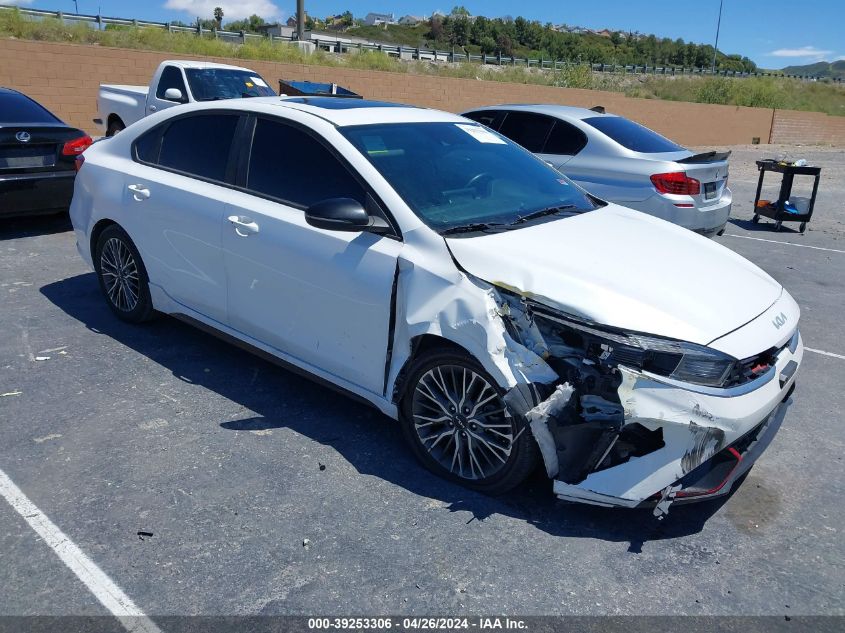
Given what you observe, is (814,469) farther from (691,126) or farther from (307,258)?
(691,126)

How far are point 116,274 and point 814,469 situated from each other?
476cm

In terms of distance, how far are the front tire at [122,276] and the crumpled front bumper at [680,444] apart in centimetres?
339

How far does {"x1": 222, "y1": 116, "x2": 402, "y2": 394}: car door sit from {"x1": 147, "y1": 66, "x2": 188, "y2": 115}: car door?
875cm

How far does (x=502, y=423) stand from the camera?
11.1 ft

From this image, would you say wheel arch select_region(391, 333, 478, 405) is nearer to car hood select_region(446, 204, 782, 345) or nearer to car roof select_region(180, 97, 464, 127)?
car hood select_region(446, 204, 782, 345)

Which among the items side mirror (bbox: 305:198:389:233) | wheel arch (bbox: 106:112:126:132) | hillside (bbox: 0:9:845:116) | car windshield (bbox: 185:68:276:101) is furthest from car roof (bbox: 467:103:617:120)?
hillside (bbox: 0:9:845:116)

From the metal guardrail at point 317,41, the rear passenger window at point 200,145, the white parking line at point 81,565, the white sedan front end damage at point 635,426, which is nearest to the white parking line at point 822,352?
the white sedan front end damage at point 635,426

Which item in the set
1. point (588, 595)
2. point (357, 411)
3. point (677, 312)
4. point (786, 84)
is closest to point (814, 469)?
point (677, 312)

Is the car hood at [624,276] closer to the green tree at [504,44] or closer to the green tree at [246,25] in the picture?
the green tree at [246,25]

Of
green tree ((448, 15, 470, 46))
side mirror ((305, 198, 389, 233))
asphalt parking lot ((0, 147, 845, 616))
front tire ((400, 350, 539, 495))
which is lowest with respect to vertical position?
asphalt parking lot ((0, 147, 845, 616))

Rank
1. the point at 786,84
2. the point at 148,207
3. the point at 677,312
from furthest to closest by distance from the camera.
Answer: the point at 786,84, the point at 148,207, the point at 677,312

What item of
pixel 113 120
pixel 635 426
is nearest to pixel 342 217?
pixel 635 426

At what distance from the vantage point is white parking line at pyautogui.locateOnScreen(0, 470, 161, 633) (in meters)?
2.68

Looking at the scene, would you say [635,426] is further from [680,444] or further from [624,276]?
[624,276]
